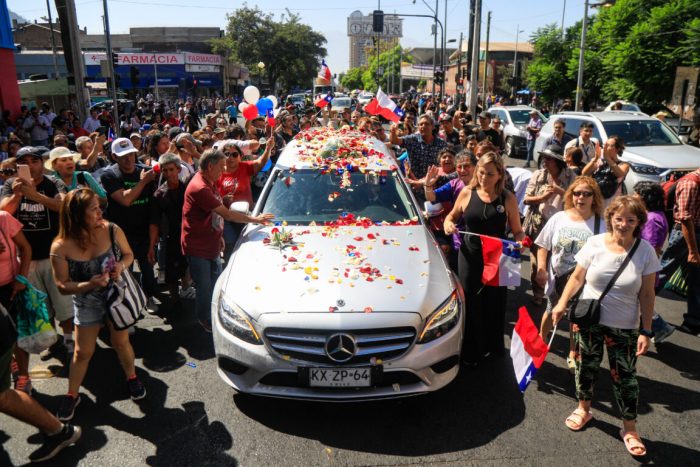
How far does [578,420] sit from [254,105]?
8.90 meters

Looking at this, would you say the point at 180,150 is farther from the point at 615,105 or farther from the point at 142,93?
the point at 142,93

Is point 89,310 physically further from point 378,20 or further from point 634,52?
point 378,20

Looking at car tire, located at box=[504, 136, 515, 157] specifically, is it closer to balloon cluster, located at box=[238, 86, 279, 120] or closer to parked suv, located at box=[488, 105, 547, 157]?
parked suv, located at box=[488, 105, 547, 157]

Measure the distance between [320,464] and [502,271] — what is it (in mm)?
2158

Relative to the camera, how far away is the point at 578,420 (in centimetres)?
389

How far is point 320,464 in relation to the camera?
351 cm

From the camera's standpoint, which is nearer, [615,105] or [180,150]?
[180,150]

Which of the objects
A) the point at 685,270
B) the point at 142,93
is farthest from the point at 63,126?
the point at 142,93

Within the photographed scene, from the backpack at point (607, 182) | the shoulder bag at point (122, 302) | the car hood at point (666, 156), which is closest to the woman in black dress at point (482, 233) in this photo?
the backpack at point (607, 182)

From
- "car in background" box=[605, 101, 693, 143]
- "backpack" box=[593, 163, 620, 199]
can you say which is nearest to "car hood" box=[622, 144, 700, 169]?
"car in background" box=[605, 101, 693, 143]

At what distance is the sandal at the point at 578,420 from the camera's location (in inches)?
152

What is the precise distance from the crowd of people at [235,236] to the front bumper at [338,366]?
0.98 m

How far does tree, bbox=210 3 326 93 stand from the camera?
221 ft

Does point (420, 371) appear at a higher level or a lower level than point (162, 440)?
higher
